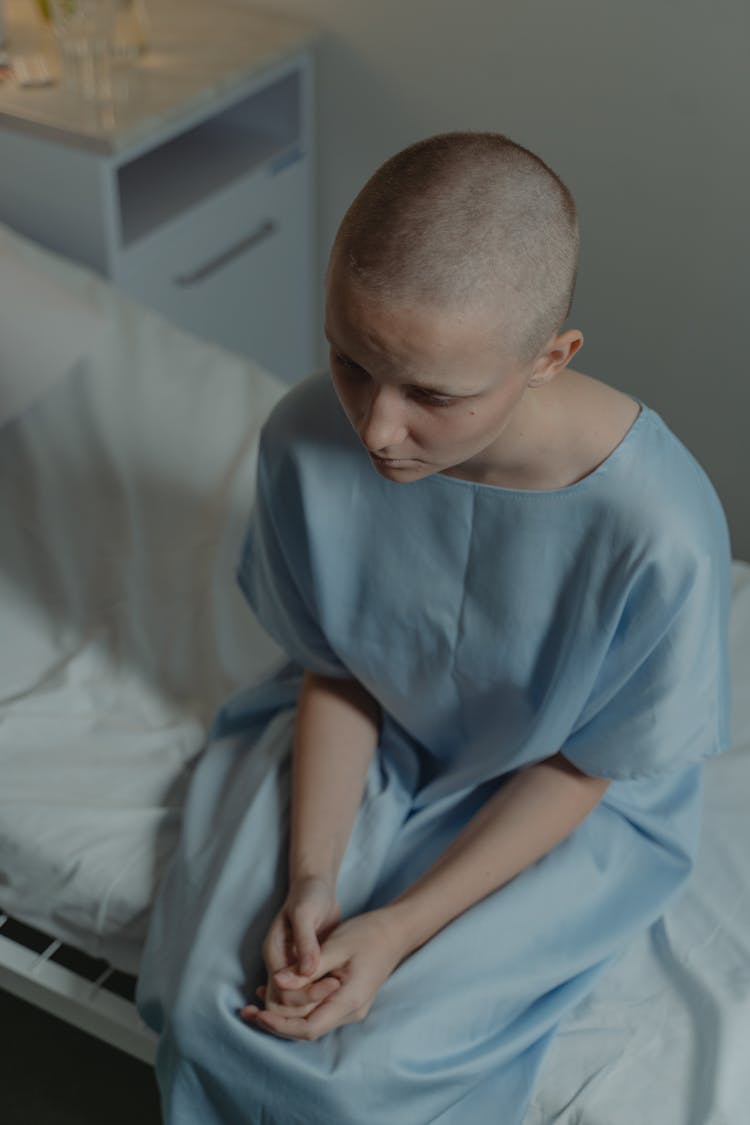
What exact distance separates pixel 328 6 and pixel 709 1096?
1.69 meters

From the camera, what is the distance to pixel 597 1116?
3.65ft

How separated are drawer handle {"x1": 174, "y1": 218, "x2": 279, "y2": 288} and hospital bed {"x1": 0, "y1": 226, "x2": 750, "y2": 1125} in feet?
1.00

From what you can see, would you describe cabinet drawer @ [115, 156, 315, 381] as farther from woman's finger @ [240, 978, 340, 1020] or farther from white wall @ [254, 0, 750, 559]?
woman's finger @ [240, 978, 340, 1020]

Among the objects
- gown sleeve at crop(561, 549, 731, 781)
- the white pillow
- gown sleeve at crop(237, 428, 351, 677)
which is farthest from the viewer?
the white pillow

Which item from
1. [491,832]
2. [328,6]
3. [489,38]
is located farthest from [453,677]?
[328,6]

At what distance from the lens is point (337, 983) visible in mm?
1109

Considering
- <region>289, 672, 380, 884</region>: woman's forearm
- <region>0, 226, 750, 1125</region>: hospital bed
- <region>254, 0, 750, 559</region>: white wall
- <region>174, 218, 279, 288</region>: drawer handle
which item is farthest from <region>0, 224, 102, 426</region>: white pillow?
<region>254, 0, 750, 559</region>: white wall

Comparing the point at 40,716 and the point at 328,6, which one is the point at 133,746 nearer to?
the point at 40,716

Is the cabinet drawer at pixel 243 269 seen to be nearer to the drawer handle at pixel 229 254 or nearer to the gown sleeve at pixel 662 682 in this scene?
the drawer handle at pixel 229 254

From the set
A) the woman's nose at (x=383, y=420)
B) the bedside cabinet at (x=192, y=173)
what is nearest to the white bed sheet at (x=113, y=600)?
the bedside cabinet at (x=192, y=173)

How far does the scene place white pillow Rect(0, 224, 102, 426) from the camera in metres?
1.67

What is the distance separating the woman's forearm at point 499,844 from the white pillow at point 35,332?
787mm

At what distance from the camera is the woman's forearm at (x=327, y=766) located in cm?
121

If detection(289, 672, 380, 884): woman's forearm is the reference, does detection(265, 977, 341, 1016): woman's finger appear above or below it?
below
